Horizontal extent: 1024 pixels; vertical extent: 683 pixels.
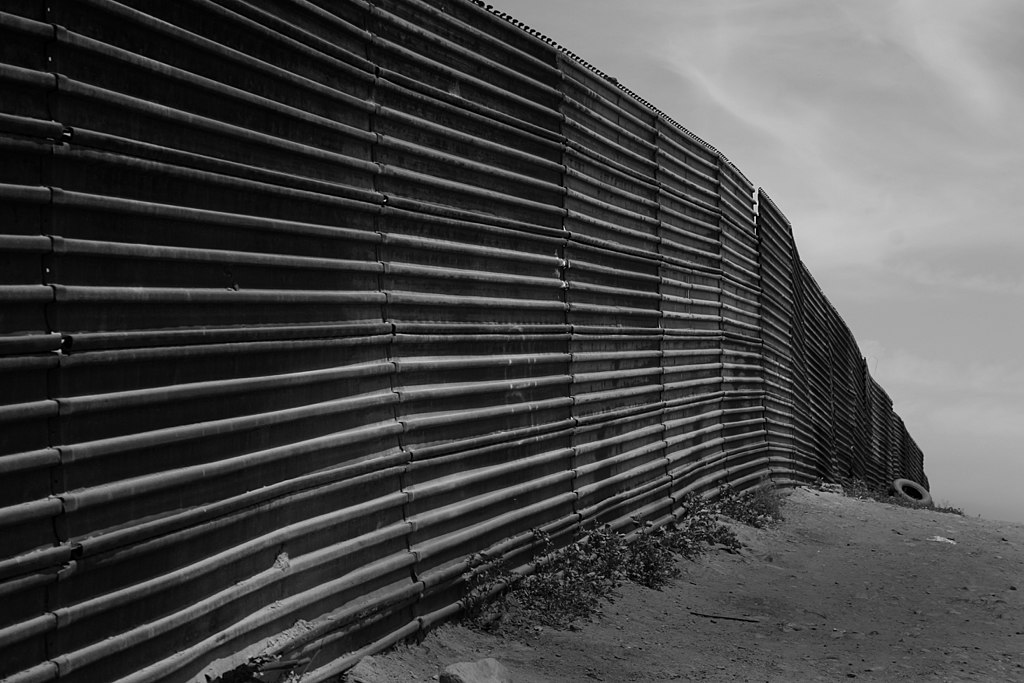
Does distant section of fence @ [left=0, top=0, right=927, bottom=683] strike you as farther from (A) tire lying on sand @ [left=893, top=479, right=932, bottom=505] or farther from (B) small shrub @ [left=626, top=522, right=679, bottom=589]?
(A) tire lying on sand @ [left=893, top=479, right=932, bottom=505]

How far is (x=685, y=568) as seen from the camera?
291 inches

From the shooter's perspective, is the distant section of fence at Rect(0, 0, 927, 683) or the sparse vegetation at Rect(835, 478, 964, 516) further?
the sparse vegetation at Rect(835, 478, 964, 516)

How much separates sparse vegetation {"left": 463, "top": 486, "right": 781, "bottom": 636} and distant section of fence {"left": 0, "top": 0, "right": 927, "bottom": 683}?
0.18 meters

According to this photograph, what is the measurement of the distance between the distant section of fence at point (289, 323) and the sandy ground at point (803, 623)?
60cm

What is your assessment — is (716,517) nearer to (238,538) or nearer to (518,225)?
(518,225)

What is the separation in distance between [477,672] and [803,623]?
2.90m

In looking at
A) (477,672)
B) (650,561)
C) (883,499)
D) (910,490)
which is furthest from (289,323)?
(910,490)

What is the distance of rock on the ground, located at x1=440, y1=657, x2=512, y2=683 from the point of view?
4.30 m

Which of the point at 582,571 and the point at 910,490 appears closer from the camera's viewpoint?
the point at 582,571

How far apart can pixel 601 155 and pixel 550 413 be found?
2051 mm

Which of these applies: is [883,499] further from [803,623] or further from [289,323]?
[289,323]

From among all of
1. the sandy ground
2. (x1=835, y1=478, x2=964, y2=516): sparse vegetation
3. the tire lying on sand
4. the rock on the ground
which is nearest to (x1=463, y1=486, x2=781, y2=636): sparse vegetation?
the sandy ground

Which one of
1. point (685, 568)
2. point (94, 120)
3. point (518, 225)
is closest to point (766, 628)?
point (685, 568)

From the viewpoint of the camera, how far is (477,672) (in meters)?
4.41
